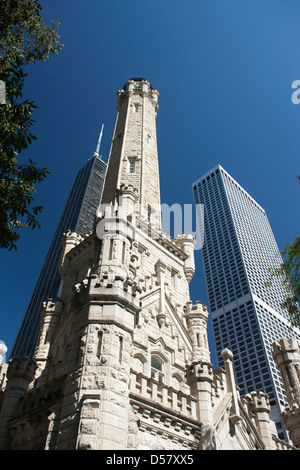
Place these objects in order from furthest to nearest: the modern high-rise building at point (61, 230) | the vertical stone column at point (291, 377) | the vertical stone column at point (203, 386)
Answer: the modern high-rise building at point (61, 230) < the vertical stone column at point (291, 377) < the vertical stone column at point (203, 386)

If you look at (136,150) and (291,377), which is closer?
(291,377)

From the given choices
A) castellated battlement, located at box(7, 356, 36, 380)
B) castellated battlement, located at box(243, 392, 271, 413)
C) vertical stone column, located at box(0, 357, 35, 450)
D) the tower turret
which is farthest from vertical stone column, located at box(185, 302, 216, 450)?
the tower turret

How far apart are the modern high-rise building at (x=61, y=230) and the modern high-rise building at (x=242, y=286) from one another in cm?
5720

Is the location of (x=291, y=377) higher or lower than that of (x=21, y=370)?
higher

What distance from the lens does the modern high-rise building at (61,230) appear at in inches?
3952

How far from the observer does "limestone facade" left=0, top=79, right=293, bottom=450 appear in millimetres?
12141

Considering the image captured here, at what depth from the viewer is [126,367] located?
13.1 m

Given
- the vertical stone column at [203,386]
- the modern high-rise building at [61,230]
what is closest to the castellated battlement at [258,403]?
the vertical stone column at [203,386]

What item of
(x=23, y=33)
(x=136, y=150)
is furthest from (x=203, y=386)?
(x=136, y=150)

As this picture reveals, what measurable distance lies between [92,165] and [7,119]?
136676mm

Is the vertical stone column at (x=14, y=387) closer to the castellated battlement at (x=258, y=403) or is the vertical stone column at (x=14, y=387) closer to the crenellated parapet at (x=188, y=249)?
the castellated battlement at (x=258, y=403)

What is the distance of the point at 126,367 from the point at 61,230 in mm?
118449

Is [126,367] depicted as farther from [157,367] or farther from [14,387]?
[14,387]
